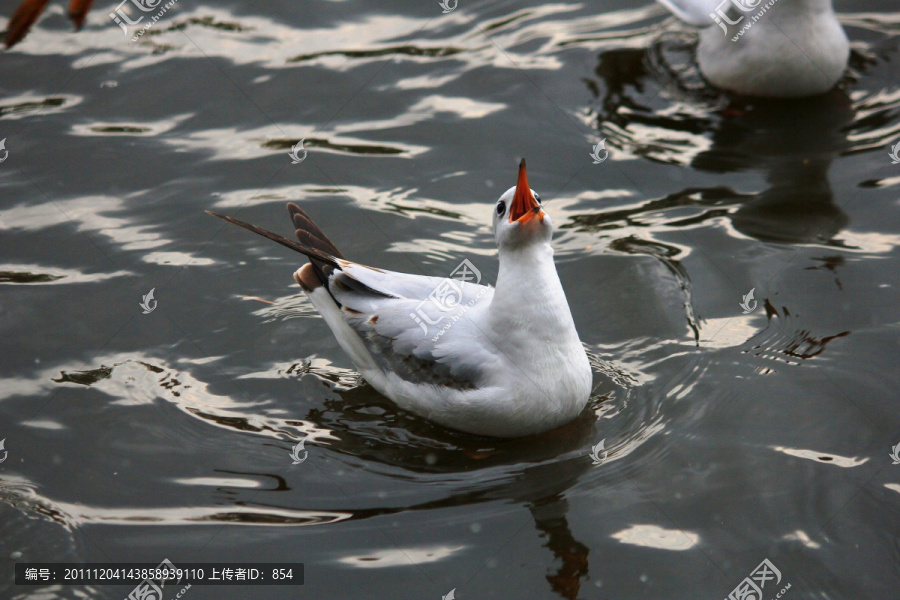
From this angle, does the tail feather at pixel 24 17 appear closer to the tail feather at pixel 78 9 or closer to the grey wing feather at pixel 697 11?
the tail feather at pixel 78 9

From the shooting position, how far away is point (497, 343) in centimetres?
451

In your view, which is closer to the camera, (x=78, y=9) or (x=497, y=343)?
(x=78, y=9)

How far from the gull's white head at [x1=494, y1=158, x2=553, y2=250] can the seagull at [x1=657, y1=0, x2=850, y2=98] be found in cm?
384

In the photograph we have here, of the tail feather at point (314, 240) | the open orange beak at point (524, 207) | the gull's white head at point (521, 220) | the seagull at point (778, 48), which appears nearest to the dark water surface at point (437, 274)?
the seagull at point (778, 48)

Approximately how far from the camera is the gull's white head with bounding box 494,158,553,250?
4.28 m

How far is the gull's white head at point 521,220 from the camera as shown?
14.0 ft

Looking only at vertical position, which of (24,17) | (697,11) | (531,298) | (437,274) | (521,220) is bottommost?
(437,274)

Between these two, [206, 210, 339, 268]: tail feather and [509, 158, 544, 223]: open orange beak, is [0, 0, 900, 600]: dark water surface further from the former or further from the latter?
[509, 158, 544, 223]: open orange beak

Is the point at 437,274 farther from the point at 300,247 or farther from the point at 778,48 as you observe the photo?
the point at 778,48

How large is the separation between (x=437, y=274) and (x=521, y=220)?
169 centimetres

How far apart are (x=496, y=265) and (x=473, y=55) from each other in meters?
3.09

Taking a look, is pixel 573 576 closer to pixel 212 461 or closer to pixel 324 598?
pixel 324 598

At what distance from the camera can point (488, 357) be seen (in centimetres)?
448

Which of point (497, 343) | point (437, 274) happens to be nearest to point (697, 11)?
point (437, 274)
